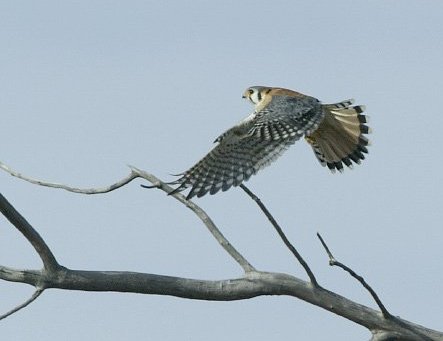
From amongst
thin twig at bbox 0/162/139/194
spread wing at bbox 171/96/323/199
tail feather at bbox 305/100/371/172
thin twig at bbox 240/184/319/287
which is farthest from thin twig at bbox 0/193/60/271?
tail feather at bbox 305/100/371/172

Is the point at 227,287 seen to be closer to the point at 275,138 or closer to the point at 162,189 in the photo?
the point at 162,189

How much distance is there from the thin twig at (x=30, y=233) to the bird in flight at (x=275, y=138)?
1.01m

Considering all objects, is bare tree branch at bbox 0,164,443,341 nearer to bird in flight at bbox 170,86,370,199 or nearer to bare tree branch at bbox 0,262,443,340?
bare tree branch at bbox 0,262,443,340

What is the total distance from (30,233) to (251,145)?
152 inches

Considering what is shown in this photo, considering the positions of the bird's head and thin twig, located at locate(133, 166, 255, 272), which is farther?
the bird's head

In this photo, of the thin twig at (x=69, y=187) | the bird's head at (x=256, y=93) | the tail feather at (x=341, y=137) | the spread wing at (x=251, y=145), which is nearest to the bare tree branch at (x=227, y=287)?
the thin twig at (x=69, y=187)

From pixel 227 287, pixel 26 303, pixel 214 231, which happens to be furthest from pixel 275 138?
pixel 26 303

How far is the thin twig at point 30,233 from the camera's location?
5836mm

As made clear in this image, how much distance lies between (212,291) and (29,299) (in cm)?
106

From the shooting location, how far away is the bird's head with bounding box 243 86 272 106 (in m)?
12.1

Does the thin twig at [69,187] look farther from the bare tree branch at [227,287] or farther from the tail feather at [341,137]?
the tail feather at [341,137]

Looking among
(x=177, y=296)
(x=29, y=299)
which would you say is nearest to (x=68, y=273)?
(x=29, y=299)

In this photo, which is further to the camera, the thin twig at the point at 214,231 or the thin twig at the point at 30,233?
the thin twig at the point at 214,231

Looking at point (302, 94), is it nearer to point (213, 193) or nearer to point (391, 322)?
point (213, 193)
